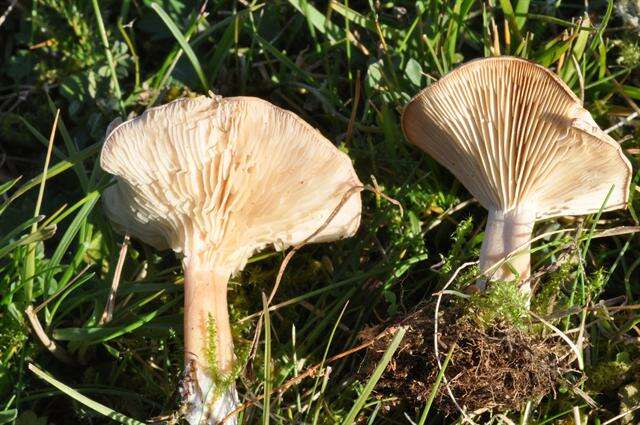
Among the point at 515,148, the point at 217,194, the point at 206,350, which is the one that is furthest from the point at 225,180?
the point at 515,148

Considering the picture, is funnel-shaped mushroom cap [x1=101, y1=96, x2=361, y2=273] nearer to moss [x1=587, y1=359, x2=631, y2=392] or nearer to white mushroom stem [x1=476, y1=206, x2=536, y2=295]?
white mushroom stem [x1=476, y1=206, x2=536, y2=295]

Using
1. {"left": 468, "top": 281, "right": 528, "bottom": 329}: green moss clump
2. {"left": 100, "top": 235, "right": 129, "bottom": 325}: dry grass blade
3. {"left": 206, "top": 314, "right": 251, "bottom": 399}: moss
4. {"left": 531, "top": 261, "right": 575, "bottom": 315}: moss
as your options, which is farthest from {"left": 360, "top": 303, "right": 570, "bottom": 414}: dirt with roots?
{"left": 100, "top": 235, "right": 129, "bottom": 325}: dry grass blade

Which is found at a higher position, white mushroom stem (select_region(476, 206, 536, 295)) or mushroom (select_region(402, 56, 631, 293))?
mushroom (select_region(402, 56, 631, 293))

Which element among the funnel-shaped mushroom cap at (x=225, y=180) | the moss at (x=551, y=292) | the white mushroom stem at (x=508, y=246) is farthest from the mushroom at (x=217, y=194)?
the moss at (x=551, y=292)

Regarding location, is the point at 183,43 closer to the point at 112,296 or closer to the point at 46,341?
the point at 112,296

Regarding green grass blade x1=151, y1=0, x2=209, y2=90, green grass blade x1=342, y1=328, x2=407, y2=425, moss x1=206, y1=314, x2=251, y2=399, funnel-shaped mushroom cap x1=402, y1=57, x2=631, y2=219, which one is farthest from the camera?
green grass blade x1=151, y1=0, x2=209, y2=90

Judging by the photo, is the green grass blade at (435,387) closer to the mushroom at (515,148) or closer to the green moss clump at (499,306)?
the green moss clump at (499,306)

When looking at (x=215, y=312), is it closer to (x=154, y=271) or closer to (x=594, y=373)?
(x=154, y=271)
